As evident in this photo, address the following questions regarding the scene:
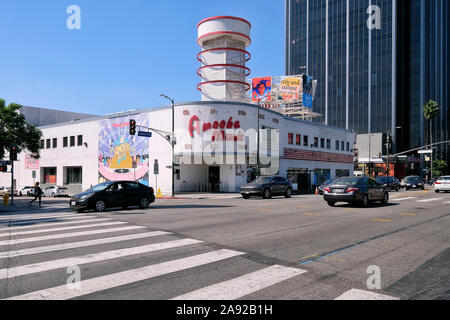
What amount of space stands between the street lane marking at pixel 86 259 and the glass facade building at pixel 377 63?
98949 mm

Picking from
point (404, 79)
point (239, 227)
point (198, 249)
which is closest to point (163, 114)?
point (239, 227)

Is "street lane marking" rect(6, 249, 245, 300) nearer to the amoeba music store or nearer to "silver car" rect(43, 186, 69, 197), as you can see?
the amoeba music store

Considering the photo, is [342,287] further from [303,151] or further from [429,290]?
[303,151]

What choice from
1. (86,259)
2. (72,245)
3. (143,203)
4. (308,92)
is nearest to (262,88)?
(308,92)

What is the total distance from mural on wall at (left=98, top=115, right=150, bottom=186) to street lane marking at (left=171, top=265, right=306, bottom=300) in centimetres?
3306

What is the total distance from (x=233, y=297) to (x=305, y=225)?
6755mm

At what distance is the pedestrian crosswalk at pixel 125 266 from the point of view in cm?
459

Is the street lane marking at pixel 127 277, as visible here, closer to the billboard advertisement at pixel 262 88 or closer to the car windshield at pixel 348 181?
the car windshield at pixel 348 181

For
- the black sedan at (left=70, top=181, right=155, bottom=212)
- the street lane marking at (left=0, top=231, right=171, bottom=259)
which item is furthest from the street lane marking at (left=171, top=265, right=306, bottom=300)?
the black sedan at (left=70, top=181, right=155, bottom=212)

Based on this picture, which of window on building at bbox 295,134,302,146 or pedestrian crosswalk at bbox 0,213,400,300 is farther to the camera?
window on building at bbox 295,134,302,146

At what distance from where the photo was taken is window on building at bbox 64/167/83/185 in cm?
4666

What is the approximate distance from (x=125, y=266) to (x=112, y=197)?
11064 mm

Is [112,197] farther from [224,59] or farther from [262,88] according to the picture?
[262,88]

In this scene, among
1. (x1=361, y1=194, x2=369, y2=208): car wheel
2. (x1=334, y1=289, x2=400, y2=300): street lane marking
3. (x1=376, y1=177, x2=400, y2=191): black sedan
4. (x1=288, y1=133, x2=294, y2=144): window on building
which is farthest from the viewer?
(x1=288, y1=133, x2=294, y2=144): window on building
